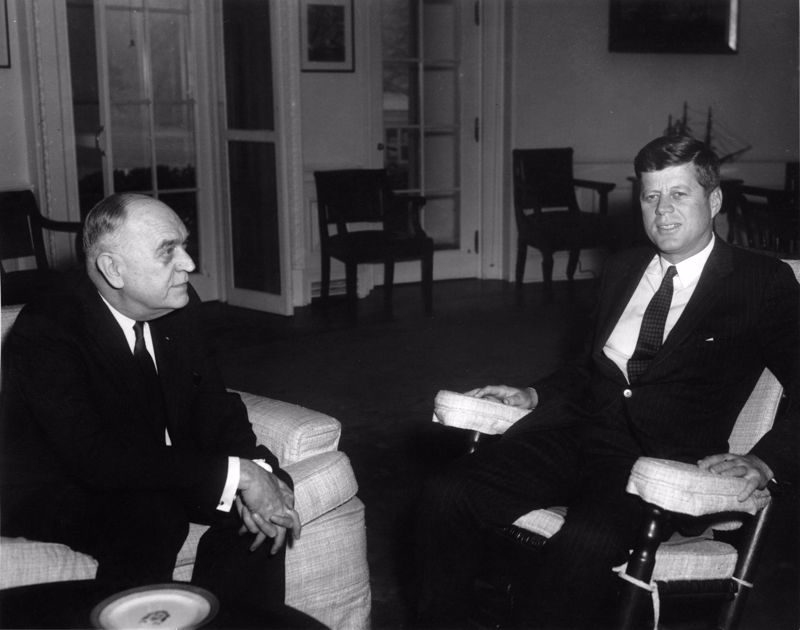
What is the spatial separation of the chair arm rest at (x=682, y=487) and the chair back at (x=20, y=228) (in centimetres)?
396

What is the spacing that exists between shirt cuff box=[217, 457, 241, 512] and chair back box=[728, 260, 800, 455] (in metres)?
1.11

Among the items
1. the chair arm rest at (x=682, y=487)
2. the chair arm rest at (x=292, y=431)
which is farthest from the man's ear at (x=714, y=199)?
the chair arm rest at (x=292, y=431)

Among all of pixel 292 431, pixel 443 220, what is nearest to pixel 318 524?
pixel 292 431

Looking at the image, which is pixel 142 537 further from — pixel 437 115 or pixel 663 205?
pixel 437 115

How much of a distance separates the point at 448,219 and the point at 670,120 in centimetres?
177

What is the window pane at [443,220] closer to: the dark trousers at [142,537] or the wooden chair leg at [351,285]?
the wooden chair leg at [351,285]

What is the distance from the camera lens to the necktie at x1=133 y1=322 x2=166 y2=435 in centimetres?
218

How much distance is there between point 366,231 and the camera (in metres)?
6.25

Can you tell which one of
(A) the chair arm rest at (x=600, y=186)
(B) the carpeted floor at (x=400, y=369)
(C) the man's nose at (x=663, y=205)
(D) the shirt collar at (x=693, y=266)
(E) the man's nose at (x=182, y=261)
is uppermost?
(C) the man's nose at (x=663, y=205)

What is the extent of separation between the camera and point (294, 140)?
5.75 metres

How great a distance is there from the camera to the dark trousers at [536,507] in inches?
77.9

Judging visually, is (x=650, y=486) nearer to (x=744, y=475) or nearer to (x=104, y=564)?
(x=744, y=475)

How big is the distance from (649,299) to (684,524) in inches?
22.0

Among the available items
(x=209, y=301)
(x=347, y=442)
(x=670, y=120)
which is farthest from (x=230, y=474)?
(x=670, y=120)
